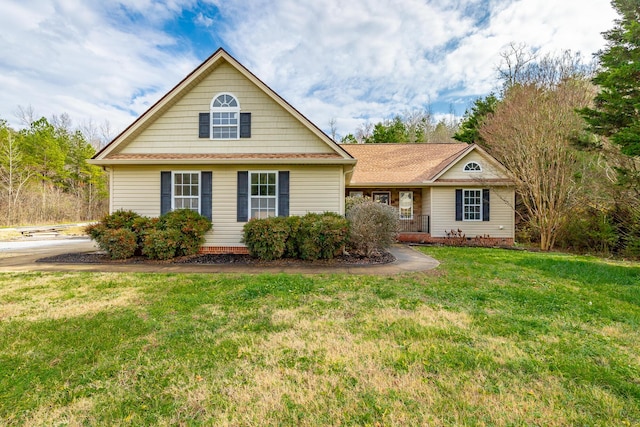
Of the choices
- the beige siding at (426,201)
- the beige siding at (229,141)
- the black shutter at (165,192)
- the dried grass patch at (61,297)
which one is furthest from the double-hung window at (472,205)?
the dried grass patch at (61,297)

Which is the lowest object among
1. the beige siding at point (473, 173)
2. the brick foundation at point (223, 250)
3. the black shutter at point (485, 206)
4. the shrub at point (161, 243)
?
the brick foundation at point (223, 250)

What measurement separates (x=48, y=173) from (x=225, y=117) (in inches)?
1396

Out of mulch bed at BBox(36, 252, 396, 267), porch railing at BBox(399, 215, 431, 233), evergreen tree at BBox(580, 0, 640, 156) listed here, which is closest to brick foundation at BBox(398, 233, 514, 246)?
porch railing at BBox(399, 215, 431, 233)

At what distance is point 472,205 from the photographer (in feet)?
46.5

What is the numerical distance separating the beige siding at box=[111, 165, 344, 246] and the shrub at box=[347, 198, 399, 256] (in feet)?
4.52

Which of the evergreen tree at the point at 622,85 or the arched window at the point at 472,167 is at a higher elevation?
the evergreen tree at the point at 622,85

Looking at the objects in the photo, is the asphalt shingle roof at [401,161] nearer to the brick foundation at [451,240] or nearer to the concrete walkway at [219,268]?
the brick foundation at [451,240]

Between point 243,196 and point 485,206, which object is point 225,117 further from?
point 485,206

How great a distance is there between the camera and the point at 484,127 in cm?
1491

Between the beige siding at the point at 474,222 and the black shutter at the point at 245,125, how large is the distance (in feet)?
31.6

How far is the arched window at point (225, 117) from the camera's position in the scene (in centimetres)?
1007

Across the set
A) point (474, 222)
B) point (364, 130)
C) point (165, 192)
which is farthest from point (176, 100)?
point (364, 130)

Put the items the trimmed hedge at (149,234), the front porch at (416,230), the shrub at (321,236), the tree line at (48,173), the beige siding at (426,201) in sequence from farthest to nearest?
the tree line at (48,173)
the beige siding at (426,201)
the front porch at (416,230)
the trimmed hedge at (149,234)
the shrub at (321,236)

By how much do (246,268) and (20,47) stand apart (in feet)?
56.9
